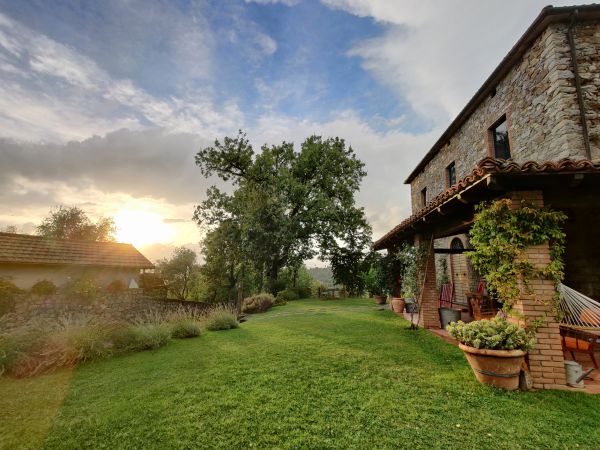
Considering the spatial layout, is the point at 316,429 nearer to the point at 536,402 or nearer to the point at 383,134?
the point at 536,402

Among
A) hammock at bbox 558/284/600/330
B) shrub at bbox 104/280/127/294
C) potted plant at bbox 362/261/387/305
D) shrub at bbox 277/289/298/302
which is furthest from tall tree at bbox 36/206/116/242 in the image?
hammock at bbox 558/284/600/330

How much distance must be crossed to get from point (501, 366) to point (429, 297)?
4086mm

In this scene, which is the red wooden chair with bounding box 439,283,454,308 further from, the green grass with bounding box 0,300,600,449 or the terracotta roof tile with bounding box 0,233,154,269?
the terracotta roof tile with bounding box 0,233,154,269

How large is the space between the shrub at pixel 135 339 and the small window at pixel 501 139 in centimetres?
1207

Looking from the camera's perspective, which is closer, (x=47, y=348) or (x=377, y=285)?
→ (x=47, y=348)

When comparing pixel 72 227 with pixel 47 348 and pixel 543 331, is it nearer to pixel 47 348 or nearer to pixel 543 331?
pixel 47 348

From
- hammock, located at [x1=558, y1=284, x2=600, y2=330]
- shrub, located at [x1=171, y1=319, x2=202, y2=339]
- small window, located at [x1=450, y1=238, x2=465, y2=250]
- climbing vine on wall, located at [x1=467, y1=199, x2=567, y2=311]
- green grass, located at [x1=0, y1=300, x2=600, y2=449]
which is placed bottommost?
shrub, located at [x1=171, y1=319, x2=202, y2=339]

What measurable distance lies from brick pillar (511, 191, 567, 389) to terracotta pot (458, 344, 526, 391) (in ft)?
1.00

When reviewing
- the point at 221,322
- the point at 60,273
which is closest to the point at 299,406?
the point at 221,322

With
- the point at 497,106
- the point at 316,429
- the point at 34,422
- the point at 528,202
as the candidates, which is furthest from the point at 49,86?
the point at 497,106

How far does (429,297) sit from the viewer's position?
769 centimetres

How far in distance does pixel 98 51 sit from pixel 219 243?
51.3ft

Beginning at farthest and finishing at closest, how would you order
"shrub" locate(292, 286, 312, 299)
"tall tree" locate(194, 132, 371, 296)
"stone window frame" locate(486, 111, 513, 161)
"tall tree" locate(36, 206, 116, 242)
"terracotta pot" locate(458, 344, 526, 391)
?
"tall tree" locate(36, 206, 116, 242)
"shrub" locate(292, 286, 312, 299)
"tall tree" locate(194, 132, 371, 296)
"stone window frame" locate(486, 111, 513, 161)
"terracotta pot" locate(458, 344, 526, 391)

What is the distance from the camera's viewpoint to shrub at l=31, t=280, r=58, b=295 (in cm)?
1322
